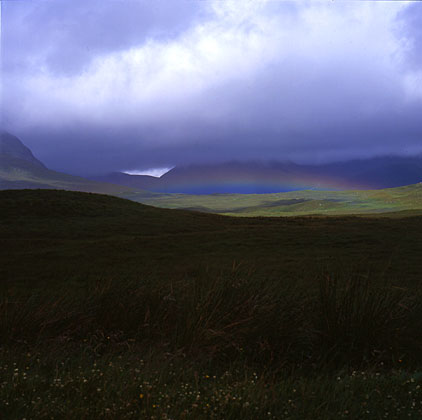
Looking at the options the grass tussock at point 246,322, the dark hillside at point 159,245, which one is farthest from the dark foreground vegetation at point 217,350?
the dark hillside at point 159,245

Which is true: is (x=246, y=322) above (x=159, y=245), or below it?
above

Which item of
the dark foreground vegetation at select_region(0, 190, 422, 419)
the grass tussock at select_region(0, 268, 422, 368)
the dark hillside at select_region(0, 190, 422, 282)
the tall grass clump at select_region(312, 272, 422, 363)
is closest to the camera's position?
the dark foreground vegetation at select_region(0, 190, 422, 419)

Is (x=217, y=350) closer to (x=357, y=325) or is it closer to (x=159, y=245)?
(x=357, y=325)

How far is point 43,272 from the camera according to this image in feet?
45.6

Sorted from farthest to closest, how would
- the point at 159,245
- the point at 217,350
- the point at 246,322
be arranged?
the point at 159,245, the point at 246,322, the point at 217,350

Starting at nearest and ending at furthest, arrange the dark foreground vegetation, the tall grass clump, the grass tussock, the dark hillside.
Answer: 1. the dark foreground vegetation
2. the grass tussock
3. the tall grass clump
4. the dark hillside

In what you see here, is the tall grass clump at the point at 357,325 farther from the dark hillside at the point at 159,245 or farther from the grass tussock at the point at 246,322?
the dark hillside at the point at 159,245

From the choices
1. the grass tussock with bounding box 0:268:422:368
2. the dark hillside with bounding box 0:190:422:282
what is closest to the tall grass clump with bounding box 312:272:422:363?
the grass tussock with bounding box 0:268:422:368

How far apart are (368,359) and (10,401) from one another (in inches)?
170

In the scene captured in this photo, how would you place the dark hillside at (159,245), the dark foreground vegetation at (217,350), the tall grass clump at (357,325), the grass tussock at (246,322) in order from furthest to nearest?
the dark hillside at (159,245) < the tall grass clump at (357,325) < the grass tussock at (246,322) < the dark foreground vegetation at (217,350)

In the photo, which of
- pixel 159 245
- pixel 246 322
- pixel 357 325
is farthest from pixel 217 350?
pixel 159 245

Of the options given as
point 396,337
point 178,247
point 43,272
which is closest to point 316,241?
point 178,247

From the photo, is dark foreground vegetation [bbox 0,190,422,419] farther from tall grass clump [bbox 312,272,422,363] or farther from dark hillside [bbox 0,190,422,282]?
dark hillside [bbox 0,190,422,282]

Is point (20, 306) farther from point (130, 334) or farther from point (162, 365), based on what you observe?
point (162, 365)
